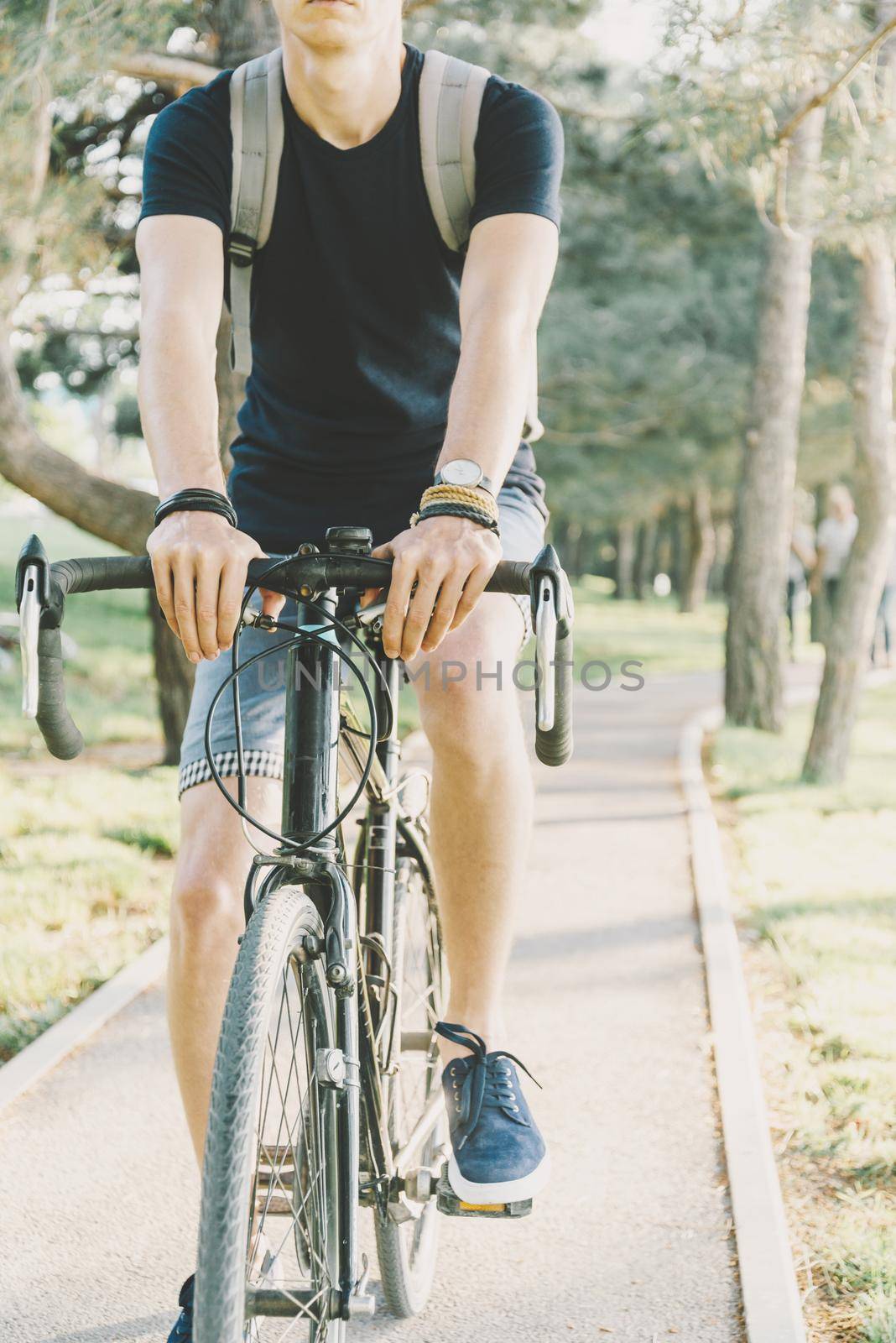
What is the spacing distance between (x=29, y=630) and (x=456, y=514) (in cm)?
57

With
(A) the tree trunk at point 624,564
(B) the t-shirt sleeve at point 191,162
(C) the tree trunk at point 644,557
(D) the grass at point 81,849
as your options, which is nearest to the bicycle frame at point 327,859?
(B) the t-shirt sleeve at point 191,162

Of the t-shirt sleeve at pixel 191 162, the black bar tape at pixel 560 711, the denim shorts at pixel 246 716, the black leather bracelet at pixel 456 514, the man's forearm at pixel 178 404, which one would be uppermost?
the t-shirt sleeve at pixel 191 162

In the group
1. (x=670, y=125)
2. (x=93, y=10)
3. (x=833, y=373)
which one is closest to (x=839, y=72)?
(x=670, y=125)

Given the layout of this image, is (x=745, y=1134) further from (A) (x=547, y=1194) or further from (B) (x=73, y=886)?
(B) (x=73, y=886)

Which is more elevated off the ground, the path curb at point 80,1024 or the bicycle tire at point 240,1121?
the bicycle tire at point 240,1121

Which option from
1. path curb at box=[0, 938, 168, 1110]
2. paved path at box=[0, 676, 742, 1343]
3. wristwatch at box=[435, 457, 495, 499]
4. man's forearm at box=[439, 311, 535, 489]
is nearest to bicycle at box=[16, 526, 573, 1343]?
wristwatch at box=[435, 457, 495, 499]

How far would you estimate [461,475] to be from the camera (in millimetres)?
1824

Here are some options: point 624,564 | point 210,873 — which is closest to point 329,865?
point 210,873

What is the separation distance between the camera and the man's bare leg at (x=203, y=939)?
186 cm

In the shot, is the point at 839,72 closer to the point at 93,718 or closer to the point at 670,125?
the point at 670,125

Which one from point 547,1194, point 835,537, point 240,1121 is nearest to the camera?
point 240,1121

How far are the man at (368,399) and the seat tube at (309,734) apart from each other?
23cm

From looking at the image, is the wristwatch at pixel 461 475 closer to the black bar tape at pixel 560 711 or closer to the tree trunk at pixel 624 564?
the black bar tape at pixel 560 711

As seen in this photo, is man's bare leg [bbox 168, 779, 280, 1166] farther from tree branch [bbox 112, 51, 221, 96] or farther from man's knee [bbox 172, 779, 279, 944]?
tree branch [bbox 112, 51, 221, 96]
